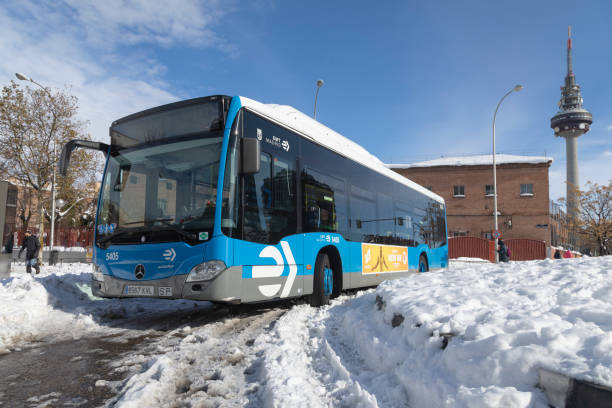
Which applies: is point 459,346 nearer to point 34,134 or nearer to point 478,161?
point 34,134

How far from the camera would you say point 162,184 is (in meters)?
6.11

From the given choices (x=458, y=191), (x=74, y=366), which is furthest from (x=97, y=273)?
(x=458, y=191)

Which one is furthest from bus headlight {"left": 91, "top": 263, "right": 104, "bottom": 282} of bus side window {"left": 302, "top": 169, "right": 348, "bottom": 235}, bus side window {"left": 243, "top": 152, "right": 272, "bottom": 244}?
bus side window {"left": 302, "top": 169, "right": 348, "bottom": 235}

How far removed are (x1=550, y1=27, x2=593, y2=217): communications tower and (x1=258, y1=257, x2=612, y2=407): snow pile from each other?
9488cm

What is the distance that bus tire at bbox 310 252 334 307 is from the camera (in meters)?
7.69

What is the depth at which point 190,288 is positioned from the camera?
18.3 feet

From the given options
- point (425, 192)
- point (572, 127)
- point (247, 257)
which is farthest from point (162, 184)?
point (572, 127)

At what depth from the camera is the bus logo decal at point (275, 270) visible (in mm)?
6199

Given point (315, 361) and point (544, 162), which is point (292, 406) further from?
point (544, 162)

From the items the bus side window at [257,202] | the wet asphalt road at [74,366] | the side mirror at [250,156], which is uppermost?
the side mirror at [250,156]

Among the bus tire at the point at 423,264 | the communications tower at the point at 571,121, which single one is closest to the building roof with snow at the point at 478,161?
the bus tire at the point at 423,264

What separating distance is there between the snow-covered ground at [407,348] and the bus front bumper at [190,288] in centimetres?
51

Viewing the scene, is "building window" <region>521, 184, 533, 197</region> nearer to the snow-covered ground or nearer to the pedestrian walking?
the snow-covered ground

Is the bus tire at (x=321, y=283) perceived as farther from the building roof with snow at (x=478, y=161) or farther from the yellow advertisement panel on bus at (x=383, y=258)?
the building roof with snow at (x=478, y=161)
